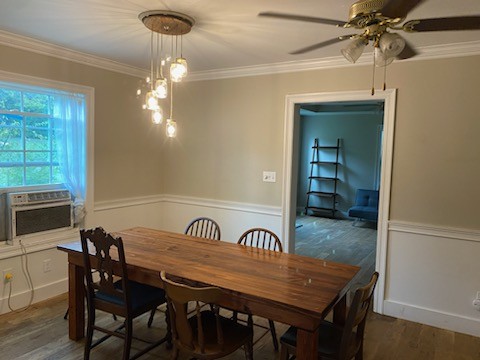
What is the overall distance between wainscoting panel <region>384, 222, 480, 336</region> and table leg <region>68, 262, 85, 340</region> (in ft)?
8.86

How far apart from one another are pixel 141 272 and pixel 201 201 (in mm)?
2206

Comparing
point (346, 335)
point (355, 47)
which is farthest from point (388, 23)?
point (346, 335)

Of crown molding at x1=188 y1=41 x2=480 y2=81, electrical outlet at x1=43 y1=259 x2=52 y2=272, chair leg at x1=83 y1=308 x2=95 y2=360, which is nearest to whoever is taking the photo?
chair leg at x1=83 y1=308 x2=95 y2=360

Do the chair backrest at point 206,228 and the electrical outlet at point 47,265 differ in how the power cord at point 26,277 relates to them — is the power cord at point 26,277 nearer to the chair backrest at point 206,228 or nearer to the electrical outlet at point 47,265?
the electrical outlet at point 47,265

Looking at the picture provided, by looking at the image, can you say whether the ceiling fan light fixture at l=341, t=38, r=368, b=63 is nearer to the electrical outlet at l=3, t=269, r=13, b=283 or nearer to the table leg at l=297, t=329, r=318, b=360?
the table leg at l=297, t=329, r=318, b=360

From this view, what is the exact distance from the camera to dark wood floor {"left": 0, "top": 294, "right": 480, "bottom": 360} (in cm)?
265

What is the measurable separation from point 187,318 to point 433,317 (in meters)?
2.44

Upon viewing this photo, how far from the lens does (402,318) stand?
11.0ft

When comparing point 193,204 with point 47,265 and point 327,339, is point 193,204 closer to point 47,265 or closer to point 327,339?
point 47,265

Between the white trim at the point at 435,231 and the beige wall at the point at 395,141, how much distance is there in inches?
2.0

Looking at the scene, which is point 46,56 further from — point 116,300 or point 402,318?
point 402,318

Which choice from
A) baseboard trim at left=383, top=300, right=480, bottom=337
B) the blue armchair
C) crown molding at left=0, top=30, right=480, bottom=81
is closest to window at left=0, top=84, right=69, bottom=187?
crown molding at left=0, top=30, right=480, bottom=81

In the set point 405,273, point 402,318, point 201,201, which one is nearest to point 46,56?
point 201,201

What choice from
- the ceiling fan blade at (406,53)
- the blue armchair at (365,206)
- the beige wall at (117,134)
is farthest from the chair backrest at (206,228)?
the blue armchair at (365,206)
